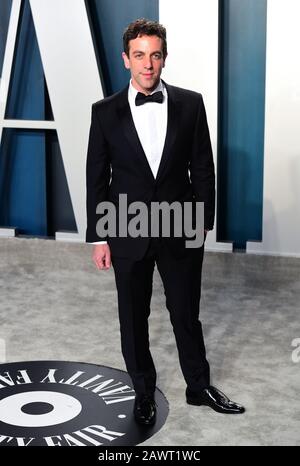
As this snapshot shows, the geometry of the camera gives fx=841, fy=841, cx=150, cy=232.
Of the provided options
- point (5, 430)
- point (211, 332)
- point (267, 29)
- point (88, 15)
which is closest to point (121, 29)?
point (88, 15)

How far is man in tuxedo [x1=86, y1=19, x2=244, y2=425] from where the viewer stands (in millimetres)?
3084

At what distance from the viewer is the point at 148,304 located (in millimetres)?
3281

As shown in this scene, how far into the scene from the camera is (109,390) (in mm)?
3625

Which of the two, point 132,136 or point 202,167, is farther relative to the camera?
point 202,167

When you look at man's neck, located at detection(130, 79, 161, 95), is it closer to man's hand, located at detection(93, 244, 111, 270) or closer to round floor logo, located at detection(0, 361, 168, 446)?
man's hand, located at detection(93, 244, 111, 270)

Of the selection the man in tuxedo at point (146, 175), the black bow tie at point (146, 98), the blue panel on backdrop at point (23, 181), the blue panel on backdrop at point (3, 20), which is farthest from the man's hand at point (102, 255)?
the blue panel on backdrop at point (3, 20)

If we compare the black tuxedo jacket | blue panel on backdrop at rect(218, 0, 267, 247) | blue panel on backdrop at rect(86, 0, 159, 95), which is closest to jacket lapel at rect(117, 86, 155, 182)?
the black tuxedo jacket

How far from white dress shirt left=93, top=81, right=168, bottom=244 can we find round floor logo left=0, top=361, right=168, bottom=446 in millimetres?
995

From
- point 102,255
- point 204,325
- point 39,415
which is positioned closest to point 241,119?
point 204,325

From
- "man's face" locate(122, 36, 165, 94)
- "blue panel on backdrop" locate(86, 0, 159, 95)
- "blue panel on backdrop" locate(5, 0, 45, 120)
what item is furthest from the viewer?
"blue panel on backdrop" locate(5, 0, 45, 120)

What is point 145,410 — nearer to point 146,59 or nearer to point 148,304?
point 148,304

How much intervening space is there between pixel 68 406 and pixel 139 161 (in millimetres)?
1088

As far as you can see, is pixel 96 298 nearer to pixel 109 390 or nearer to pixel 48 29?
pixel 109 390

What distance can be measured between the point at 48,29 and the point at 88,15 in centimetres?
27
